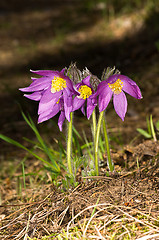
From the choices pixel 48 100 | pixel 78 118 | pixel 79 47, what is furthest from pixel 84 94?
pixel 79 47

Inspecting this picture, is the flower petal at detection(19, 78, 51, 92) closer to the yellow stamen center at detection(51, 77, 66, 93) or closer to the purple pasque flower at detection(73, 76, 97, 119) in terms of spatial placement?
the yellow stamen center at detection(51, 77, 66, 93)

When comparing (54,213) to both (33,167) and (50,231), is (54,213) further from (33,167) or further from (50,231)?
(33,167)

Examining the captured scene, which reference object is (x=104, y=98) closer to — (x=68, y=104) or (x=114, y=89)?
(x=114, y=89)

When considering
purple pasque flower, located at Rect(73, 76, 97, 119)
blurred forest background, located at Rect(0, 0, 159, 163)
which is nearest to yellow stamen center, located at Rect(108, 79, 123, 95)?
purple pasque flower, located at Rect(73, 76, 97, 119)

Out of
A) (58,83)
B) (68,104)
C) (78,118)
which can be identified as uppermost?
(78,118)

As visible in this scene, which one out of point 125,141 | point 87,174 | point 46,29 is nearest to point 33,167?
point 125,141

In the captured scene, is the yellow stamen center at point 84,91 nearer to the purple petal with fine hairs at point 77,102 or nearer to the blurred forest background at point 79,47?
the purple petal with fine hairs at point 77,102

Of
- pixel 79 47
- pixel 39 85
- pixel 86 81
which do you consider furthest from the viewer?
pixel 79 47
